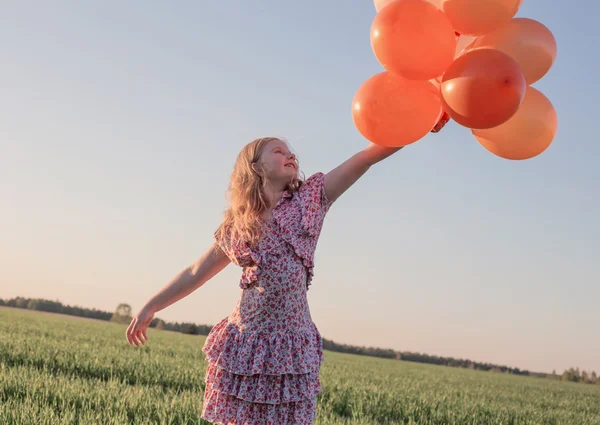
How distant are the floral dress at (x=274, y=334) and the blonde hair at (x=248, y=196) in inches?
2.1

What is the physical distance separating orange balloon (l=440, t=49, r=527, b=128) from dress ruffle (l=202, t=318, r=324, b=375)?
1176 mm

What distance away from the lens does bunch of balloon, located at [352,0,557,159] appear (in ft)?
7.74

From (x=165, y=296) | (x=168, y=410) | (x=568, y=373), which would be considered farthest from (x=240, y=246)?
(x=568, y=373)

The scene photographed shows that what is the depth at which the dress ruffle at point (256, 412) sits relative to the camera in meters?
2.64

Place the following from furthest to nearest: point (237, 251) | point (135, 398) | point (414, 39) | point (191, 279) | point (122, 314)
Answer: point (122, 314) → point (135, 398) → point (191, 279) → point (237, 251) → point (414, 39)

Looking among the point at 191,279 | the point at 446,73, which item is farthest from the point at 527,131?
the point at 191,279

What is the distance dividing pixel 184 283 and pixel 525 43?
195 cm

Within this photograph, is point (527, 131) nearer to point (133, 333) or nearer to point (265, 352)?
point (265, 352)

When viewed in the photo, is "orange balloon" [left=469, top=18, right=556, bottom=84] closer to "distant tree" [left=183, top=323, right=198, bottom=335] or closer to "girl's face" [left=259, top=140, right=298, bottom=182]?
"girl's face" [left=259, top=140, right=298, bottom=182]

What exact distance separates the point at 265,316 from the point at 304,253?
330 mm

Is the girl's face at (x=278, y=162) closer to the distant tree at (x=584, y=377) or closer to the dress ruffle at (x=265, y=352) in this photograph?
the dress ruffle at (x=265, y=352)

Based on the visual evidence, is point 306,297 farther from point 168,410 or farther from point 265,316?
point 168,410

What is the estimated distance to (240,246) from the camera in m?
2.79

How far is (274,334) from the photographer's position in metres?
2.67
